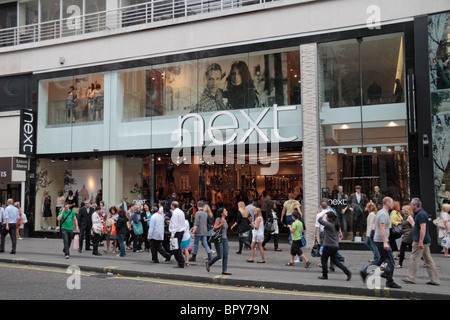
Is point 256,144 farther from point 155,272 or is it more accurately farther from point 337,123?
point 155,272

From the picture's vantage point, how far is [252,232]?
40.9 feet

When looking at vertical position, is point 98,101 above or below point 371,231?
above

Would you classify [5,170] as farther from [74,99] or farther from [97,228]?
[97,228]

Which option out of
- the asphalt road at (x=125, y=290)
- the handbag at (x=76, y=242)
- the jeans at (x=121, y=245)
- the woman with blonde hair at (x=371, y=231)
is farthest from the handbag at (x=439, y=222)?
the handbag at (x=76, y=242)

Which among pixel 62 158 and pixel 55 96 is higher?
pixel 55 96

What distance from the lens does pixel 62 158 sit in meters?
20.0

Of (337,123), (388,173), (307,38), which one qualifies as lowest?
(388,173)

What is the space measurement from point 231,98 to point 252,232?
666cm

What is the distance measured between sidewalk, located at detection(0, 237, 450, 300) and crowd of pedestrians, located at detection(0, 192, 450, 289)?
0.25 m

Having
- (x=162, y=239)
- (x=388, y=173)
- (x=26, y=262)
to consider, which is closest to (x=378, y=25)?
(x=388, y=173)

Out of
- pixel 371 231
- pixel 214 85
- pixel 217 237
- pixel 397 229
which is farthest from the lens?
pixel 214 85

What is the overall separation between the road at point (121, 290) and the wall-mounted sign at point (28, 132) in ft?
35.4

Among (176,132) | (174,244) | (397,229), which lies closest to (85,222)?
(174,244)

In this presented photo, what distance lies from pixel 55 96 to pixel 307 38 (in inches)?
491
